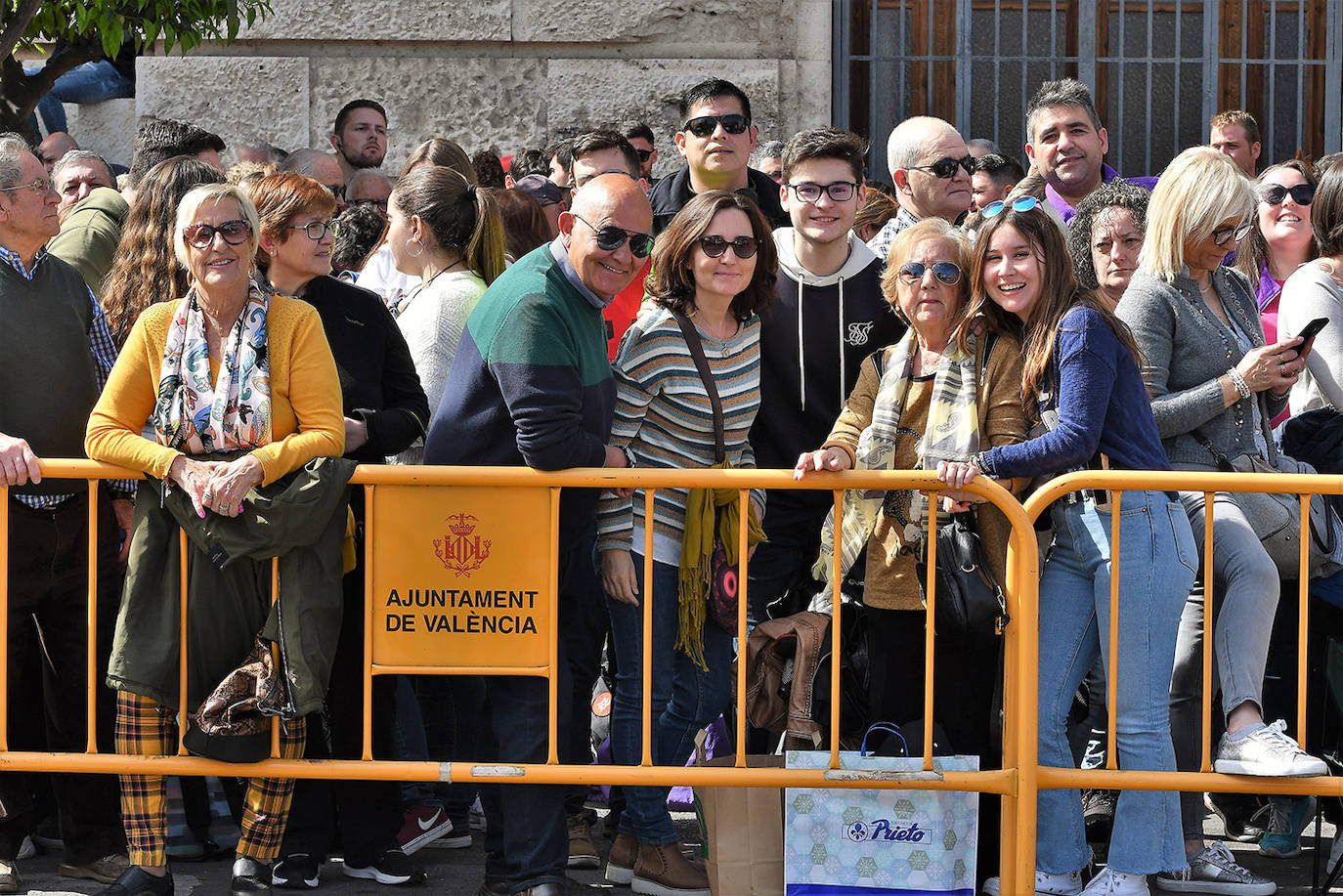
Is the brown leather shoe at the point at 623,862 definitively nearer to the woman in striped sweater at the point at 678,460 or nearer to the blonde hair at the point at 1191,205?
the woman in striped sweater at the point at 678,460

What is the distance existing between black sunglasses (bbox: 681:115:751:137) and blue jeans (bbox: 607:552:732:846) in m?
2.06

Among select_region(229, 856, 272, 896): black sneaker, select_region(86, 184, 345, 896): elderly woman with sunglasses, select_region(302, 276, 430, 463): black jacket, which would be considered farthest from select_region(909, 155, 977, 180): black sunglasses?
select_region(229, 856, 272, 896): black sneaker

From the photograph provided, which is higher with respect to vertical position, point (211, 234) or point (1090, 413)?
point (211, 234)

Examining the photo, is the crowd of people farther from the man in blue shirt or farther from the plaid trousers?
the man in blue shirt

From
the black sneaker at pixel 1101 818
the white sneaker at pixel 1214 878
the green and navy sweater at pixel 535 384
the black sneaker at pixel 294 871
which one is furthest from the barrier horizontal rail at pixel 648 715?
the black sneaker at pixel 1101 818

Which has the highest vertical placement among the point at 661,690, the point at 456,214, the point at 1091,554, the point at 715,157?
the point at 715,157

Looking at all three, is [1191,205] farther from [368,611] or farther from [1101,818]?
[368,611]

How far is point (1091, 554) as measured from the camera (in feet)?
15.7

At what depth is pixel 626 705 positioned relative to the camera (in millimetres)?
4996

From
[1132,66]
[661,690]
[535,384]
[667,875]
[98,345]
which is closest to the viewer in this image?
[535,384]

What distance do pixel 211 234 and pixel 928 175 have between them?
2.71 meters

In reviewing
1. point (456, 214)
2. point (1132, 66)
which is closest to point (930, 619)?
point (456, 214)

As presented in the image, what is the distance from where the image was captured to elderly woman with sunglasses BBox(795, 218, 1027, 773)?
4.84m

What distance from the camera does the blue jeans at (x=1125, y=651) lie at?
15.6 feet
